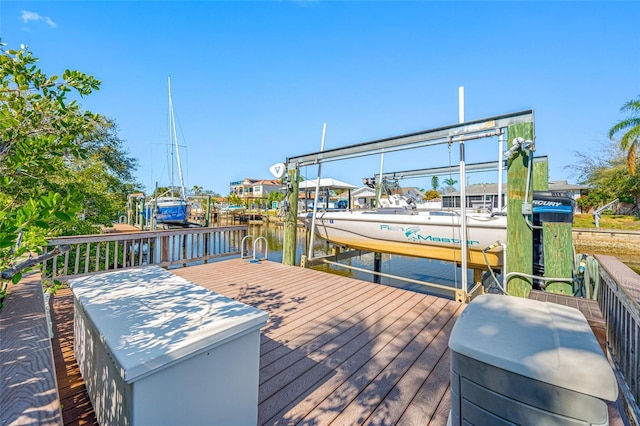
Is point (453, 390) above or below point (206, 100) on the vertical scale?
below

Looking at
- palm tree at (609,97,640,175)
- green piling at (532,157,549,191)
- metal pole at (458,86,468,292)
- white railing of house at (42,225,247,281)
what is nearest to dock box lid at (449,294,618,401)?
metal pole at (458,86,468,292)

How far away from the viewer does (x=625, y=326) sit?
1.79 meters

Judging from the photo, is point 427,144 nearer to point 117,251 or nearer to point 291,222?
point 291,222

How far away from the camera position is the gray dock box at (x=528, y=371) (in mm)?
747

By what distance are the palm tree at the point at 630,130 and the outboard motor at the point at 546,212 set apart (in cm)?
1719

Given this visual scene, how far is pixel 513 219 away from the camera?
2.79 metres

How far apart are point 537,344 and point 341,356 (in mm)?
1541

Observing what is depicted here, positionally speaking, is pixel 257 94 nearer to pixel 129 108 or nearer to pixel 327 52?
pixel 327 52

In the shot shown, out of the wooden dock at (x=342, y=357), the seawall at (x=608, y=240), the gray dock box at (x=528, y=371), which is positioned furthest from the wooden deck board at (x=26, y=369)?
the seawall at (x=608, y=240)

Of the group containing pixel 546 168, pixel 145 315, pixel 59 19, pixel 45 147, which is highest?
pixel 59 19

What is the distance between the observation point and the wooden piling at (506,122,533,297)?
8.95 ft

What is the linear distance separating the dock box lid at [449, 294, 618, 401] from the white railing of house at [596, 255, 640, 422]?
88 centimetres

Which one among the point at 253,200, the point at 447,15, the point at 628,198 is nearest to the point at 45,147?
the point at 447,15

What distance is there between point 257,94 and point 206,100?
2.43 meters
